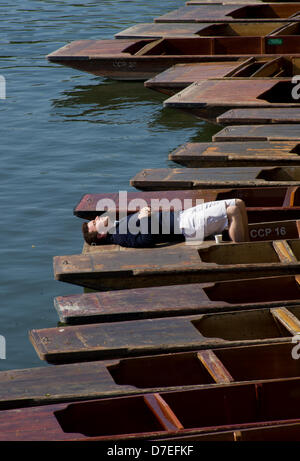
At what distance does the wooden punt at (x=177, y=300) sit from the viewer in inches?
267

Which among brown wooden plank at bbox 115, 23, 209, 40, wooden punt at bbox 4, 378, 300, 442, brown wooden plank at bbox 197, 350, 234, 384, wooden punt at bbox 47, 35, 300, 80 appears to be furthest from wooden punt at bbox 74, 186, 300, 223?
brown wooden plank at bbox 115, 23, 209, 40

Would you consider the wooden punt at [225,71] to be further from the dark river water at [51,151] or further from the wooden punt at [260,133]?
the wooden punt at [260,133]

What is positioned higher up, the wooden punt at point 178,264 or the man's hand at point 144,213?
the man's hand at point 144,213

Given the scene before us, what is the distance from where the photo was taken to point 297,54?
13.9 m

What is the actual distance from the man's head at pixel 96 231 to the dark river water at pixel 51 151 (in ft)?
1.97

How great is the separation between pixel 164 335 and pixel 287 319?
954 mm

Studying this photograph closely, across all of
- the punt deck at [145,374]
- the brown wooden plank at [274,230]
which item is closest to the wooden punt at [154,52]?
the brown wooden plank at [274,230]

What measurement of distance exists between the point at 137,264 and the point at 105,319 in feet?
3.28

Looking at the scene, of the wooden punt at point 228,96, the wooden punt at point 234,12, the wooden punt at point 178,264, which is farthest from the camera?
the wooden punt at point 234,12

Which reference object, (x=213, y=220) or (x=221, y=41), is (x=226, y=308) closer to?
(x=213, y=220)

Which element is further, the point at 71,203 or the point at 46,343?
the point at 71,203

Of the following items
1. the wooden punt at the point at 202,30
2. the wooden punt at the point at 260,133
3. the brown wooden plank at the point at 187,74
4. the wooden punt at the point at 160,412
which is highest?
the wooden punt at the point at 202,30

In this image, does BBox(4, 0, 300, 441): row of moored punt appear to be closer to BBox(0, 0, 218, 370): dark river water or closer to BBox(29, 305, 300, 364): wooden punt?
BBox(29, 305, 300, 364): wooden punt

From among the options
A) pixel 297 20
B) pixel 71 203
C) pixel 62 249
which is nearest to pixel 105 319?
pixel 62 249
